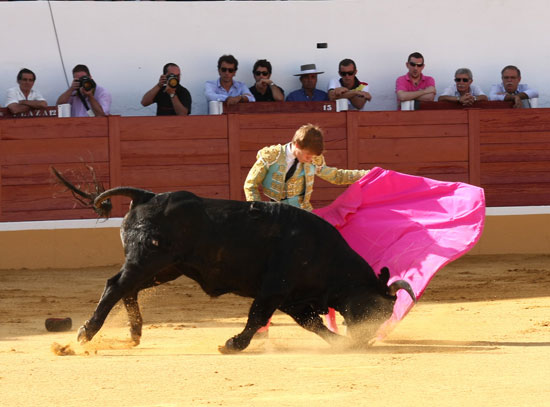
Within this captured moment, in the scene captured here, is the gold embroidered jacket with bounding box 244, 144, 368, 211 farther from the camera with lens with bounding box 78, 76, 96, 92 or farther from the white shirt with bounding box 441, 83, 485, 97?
the white shirt with bounding box 441, 83, 485, 97

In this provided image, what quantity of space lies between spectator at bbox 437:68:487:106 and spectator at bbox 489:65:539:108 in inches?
6.6

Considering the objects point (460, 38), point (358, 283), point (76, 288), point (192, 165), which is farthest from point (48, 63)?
point (358, 283)

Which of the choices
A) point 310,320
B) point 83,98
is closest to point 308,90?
point 83,98

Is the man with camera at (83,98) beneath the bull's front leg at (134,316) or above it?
above

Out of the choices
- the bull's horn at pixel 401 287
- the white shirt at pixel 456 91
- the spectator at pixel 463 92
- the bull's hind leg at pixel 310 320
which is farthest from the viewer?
the white shirt at pixel 456 91

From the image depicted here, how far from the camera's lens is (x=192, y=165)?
9086 mm

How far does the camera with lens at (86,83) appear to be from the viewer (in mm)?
8672

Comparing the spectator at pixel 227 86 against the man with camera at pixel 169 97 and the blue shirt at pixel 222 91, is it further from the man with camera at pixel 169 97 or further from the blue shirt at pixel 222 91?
the man with camera at pixel 169 97

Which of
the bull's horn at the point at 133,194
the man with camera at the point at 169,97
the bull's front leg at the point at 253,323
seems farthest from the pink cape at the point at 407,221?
the man with camera at the point at 169,97

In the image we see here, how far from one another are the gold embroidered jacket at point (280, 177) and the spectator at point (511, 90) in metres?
4.56

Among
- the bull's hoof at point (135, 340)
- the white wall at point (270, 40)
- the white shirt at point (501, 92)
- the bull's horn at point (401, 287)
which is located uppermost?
the white wall at point (270, 40)

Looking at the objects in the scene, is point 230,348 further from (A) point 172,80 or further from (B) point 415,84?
(B) point 415,84

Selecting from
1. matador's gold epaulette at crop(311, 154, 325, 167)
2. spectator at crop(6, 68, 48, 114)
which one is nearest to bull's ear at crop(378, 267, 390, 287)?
matador's gold epaulette at crop(311, 154, 325, 167)

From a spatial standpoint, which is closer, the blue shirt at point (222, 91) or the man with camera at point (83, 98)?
the man with camera at point (83, 98)
